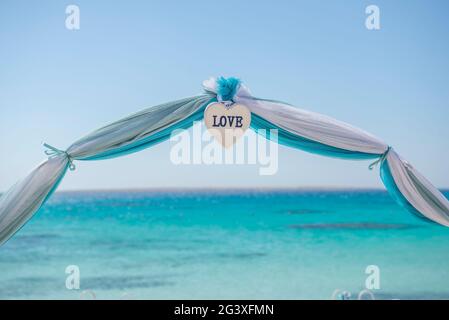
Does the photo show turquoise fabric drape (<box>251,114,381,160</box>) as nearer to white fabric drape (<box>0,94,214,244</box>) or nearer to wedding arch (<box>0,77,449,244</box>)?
wedding arch (<box>0,77,449,244</box>)

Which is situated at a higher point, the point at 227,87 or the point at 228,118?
the point at 227,87

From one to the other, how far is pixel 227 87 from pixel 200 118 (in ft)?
0.70

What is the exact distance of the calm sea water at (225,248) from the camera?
18.1 feet

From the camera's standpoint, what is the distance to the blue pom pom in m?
3.18

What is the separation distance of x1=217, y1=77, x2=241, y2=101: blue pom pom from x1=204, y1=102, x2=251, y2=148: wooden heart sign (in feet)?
0.14

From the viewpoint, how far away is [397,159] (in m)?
3.25

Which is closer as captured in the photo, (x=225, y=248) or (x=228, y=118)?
(x=228, y=118)

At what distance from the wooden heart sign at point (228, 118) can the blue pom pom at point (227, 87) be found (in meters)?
0.04

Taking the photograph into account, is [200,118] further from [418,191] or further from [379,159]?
[418,191]

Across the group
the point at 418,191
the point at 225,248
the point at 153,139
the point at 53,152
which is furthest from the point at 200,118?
the point at 225,248

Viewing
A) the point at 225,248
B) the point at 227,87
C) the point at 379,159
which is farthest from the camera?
the point at 225,248

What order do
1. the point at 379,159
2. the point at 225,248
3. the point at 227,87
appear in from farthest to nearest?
the point at 225,248
the point at 379,159
the point at 227,87

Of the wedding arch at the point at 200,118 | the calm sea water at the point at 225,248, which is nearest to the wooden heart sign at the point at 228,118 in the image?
the wedding arch at the point at 200,118

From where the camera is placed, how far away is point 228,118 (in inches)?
127
